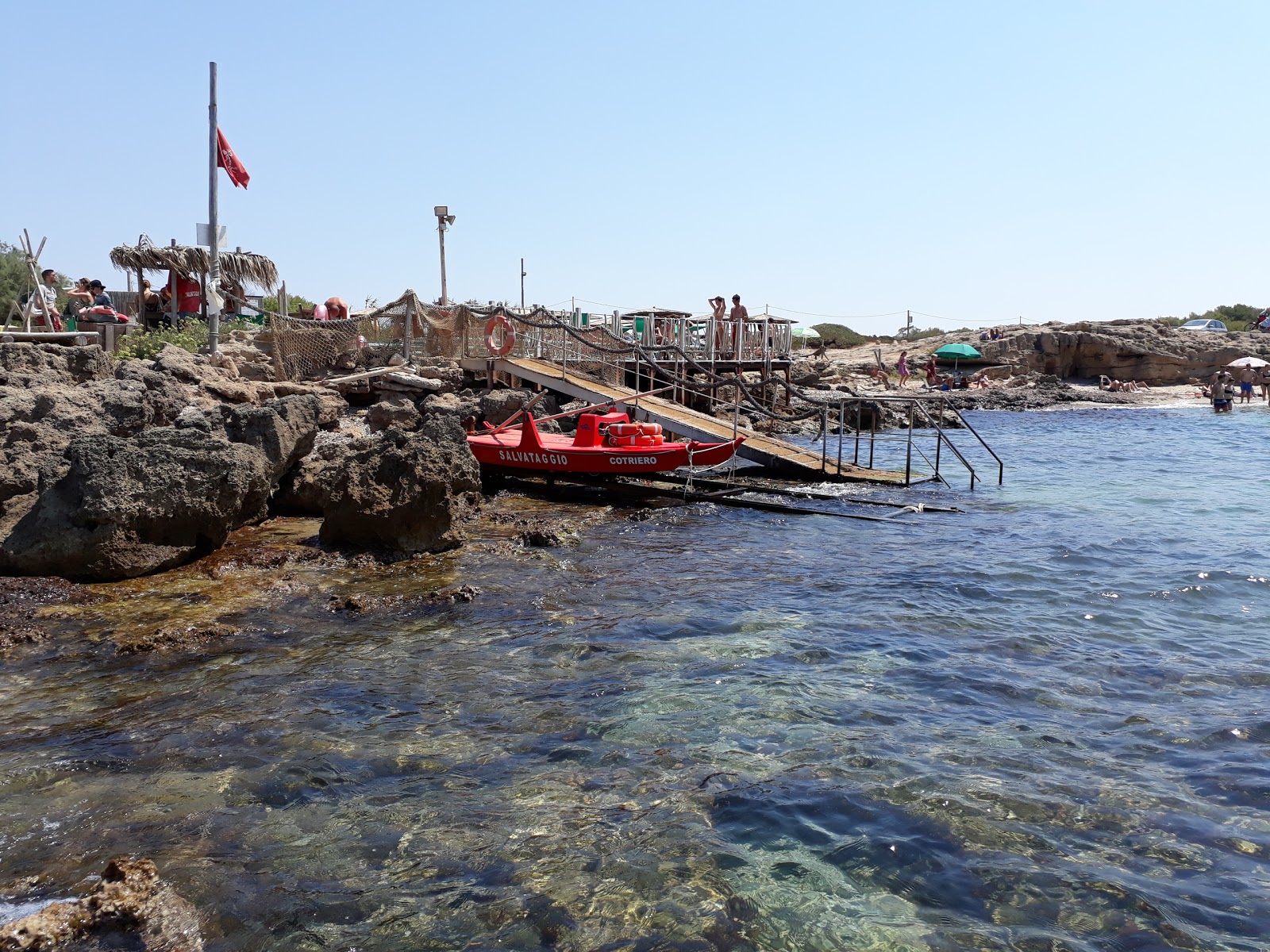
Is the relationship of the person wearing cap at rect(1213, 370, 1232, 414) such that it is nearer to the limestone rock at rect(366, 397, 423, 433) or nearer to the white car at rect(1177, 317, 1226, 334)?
the white car at rect(1177, 317, 1226, 334)

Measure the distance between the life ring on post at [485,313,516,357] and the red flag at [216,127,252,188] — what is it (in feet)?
19.1

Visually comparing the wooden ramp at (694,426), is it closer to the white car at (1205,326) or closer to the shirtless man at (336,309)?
the shirtless man at (336,309)

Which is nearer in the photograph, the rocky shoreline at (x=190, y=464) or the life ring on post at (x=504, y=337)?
the rocky shoreline at (x=190, y=464)

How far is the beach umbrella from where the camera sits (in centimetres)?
5109

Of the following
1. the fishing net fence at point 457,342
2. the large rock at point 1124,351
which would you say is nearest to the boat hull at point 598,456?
the fishing net fence at point 457,342

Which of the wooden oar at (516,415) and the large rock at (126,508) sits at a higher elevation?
the wooden oar at (516,415)

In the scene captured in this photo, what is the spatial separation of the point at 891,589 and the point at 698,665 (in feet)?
11.6

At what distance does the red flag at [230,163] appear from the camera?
57.1 ft

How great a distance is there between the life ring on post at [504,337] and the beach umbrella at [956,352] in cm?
3530

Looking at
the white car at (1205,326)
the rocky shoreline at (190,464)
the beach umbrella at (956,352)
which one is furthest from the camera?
the white car at (1205,326)

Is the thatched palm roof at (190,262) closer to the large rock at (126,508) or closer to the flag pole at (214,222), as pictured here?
the flag pole at (214,222)

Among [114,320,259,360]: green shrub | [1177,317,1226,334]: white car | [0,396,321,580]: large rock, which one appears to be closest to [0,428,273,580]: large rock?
[0,396,321,580]: large rock

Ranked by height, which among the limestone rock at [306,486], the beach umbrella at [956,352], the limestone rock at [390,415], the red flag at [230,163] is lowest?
the limestone rock at [306,486]

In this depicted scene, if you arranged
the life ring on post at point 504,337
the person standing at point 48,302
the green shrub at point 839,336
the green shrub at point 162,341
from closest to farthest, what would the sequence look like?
the person standing at point 48,302 → the green shrub at point 162,341 → the life ring on post at point 504,337 → the green shrub at point 839,336
